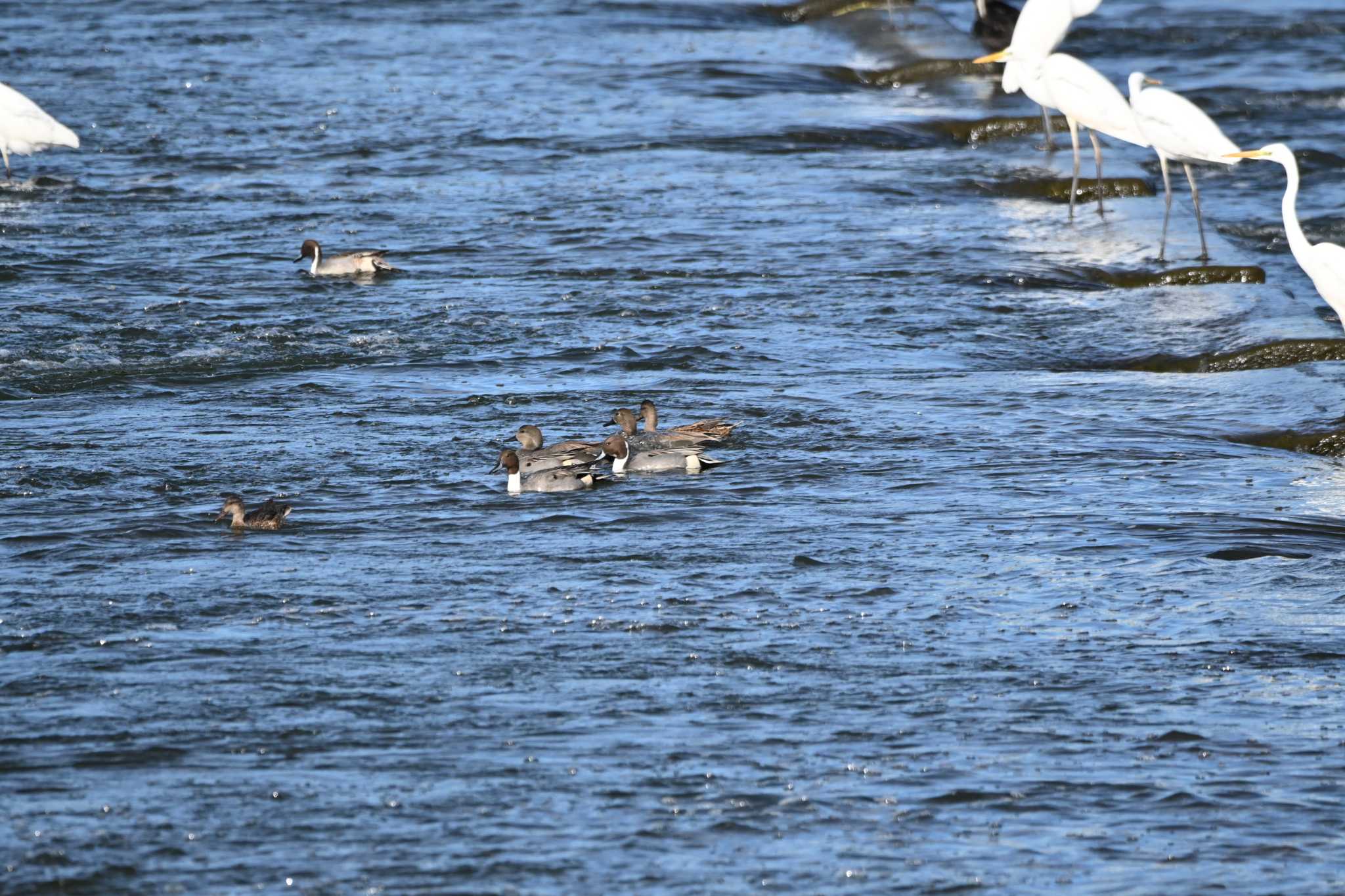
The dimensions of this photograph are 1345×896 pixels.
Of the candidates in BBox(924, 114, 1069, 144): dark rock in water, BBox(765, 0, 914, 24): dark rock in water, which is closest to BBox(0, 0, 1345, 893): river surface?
BBox(924, 114, 1069, 144): dark rock in water

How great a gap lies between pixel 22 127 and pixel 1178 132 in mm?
8517

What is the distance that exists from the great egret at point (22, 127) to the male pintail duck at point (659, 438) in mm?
8452

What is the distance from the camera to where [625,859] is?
5.29 m

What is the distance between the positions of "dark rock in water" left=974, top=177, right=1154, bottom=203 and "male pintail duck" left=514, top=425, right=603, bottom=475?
7.45m

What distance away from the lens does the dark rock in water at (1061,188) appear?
603 inches

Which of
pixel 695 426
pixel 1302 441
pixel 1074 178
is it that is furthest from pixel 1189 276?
pixel 695 426

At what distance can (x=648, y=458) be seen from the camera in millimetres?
8516

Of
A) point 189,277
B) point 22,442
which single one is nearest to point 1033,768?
point 22,442

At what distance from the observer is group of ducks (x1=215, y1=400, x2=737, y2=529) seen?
27.2ft

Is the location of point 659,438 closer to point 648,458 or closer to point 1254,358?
point 648,458

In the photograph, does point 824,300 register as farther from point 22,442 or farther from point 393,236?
point 22,442

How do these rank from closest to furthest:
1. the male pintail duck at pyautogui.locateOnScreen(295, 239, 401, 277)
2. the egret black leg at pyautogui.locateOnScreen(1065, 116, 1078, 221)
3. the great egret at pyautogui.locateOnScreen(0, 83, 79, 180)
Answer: the male pintail duck at pyautogui.locateOnScreen(295, 239, 401, 277), the egret black leg at pyautogui.locateOnScreen(1065, 116, 1078, 221), the great egret at pyautogui.locateOnScreen(0, 83, 79, 180)

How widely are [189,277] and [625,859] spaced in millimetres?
7717

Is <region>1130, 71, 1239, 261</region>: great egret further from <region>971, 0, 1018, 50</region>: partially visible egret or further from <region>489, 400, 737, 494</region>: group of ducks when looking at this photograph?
<region>971, 0, 1018, 50</region>: partially visible egret
